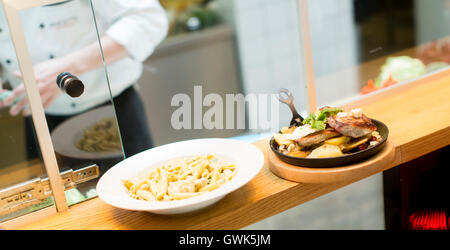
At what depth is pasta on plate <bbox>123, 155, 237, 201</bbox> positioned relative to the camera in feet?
3.28

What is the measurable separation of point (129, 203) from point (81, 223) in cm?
16

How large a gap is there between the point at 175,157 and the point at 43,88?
1.10 feet

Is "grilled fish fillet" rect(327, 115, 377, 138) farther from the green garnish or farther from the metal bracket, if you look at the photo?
the metal bracket

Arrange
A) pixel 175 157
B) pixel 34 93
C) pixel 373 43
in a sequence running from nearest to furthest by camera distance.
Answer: pixel 34 93 → pixel 175 157 → pixel 373 43

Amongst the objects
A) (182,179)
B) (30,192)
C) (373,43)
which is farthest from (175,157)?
(373,43)

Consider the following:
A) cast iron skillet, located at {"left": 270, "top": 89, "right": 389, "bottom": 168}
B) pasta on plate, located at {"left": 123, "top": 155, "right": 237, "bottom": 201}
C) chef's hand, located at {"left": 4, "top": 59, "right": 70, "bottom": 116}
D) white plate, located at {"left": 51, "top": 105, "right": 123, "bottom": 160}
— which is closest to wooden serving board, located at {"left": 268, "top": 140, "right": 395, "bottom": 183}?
cast iron skillet, located at {"left": 270, "top": 89, "right": 389, "bottom": 168}

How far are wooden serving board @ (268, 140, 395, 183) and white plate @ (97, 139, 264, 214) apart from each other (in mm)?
85

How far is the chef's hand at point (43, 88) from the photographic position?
Result: 105cm

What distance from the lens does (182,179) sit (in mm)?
1046

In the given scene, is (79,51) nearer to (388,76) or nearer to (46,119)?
(46,119)

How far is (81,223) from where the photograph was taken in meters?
1.05

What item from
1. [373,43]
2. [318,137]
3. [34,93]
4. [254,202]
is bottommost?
[373,43]

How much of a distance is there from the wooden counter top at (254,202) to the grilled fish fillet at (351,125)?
0.12 metres

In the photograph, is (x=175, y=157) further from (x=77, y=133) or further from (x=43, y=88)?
(x=43, y=88)
